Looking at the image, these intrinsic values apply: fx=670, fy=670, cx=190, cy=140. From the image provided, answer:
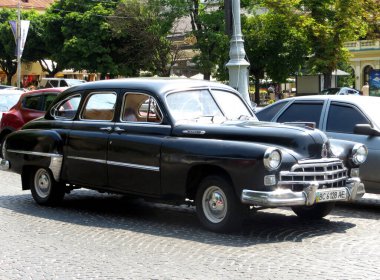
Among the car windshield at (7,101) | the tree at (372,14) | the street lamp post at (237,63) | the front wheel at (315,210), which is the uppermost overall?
the tree at (372,14)

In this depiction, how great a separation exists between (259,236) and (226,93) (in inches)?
87.4

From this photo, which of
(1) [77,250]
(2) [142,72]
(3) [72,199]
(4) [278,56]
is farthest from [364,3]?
(1) [77,250]

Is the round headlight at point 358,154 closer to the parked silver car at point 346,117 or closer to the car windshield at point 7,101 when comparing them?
the parked silver car at point 346,117

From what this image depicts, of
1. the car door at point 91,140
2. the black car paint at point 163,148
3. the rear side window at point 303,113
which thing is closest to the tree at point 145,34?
the rear side window at point 303,113

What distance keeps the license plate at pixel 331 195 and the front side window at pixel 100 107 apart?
121 inches

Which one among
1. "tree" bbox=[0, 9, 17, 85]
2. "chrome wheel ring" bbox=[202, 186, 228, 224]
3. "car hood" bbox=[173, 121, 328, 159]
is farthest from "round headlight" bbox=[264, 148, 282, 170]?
"tree" bbox=[0, 9, 17, 85]

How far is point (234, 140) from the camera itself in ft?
24.9

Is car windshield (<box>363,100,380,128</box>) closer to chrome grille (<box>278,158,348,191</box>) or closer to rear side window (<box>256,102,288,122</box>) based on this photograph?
rear side window (<box>256,102,288,122</box>)

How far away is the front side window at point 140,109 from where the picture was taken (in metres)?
8.49

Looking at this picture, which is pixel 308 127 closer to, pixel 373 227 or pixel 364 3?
pixel 373 227

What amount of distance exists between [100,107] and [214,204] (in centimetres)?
249

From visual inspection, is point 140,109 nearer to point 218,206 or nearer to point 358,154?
point 218,206

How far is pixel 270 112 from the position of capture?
1090 cm

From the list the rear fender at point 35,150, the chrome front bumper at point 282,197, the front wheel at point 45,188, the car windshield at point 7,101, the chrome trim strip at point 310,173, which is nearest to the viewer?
the chrome front bumper at point 282,197
